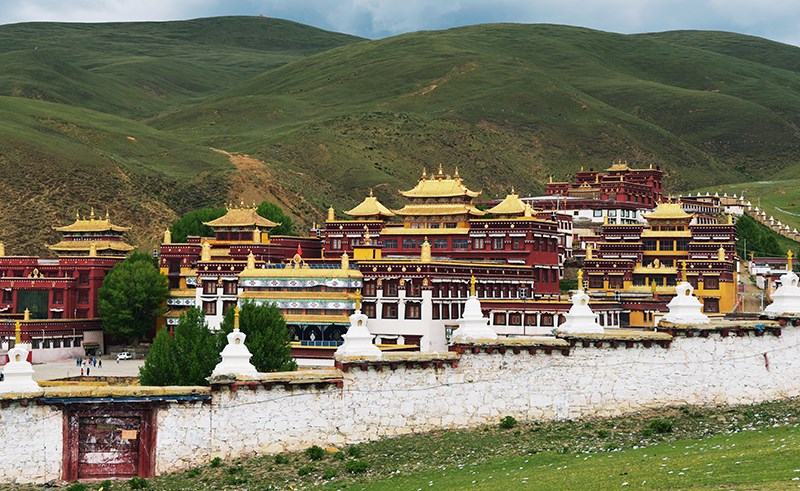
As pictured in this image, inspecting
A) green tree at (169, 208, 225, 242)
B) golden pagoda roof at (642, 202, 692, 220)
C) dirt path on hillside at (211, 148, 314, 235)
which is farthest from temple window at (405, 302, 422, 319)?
dirt path on hillside at (211, 148, 314, 235)

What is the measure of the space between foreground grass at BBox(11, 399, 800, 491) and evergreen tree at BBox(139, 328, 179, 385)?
1591 cm

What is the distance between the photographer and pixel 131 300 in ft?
324

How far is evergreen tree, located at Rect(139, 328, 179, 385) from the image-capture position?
52872mm

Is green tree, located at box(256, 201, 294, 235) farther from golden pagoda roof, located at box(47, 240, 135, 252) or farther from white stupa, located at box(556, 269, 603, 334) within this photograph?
white stupa, located at box(556, 269, 603, 334)

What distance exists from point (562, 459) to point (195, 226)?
331ft

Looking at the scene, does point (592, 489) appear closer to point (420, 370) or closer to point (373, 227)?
point (420, 370)

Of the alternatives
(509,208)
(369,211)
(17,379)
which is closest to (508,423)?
(17,379)

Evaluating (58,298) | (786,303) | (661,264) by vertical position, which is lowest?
(786,303)

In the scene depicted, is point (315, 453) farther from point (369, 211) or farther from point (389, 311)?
point (369, 211)

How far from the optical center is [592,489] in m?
29.6

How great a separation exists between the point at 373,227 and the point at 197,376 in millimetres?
56074

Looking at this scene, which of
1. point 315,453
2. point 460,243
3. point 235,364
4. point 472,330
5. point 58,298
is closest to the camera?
point 315,453

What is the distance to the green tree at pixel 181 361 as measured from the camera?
52375 mm

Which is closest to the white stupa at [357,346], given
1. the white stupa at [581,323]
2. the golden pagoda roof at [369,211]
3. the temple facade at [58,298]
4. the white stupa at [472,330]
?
the white stupa at [472,330]
